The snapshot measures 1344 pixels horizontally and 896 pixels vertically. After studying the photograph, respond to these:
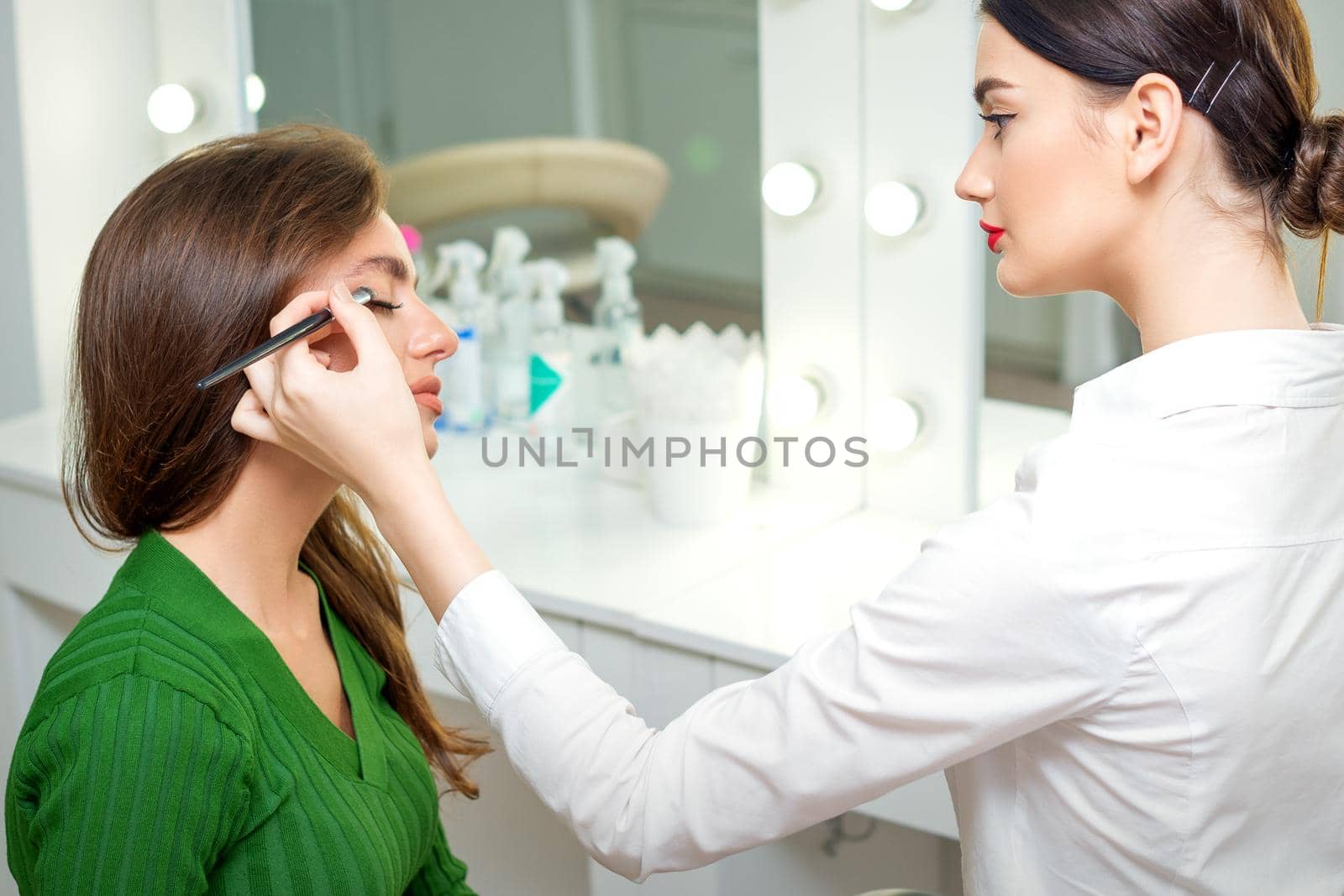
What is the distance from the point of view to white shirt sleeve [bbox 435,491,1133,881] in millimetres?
755

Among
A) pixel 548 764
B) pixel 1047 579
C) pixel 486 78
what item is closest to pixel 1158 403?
pixel 1047 579

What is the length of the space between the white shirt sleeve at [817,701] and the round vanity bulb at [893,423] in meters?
0.82

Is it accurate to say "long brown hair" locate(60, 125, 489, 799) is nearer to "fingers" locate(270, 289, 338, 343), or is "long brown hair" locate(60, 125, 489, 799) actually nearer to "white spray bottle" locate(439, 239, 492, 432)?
"fingers" locate(270, 289, 338, 343)

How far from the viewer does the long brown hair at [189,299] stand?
98 cm

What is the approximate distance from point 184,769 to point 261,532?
0.70ft

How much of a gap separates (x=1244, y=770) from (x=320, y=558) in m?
0.79

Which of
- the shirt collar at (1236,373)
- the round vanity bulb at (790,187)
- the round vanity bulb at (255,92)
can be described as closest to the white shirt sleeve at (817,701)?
the shirt collar at (1236,373)

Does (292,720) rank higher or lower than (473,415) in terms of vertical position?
higher

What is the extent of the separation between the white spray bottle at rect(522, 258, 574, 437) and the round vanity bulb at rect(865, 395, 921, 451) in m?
0.47

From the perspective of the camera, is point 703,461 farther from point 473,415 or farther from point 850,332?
point 473,415

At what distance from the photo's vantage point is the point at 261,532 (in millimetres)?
1059

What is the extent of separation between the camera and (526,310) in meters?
2.00

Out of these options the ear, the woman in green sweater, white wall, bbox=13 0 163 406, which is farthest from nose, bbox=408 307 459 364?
white wall, bbox=13 0 163 406

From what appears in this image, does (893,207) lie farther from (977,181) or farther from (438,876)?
(438,876)
